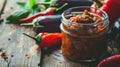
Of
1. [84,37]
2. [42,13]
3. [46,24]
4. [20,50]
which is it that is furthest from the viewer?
[42,13]

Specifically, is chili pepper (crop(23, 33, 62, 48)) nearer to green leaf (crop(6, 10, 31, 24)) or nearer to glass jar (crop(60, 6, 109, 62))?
glass jar (crop(60, 6, 109, 62))

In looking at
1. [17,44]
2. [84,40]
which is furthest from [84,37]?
[17,44]

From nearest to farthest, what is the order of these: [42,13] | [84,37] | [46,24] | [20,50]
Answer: [84,37], [20,50], [46,24], [42,13]

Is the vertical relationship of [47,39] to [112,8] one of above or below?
below

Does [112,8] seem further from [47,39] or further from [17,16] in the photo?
[17,16]

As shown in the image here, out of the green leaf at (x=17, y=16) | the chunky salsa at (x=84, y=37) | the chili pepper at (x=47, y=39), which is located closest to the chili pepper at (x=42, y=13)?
the green leaf at (x=17, y=16)

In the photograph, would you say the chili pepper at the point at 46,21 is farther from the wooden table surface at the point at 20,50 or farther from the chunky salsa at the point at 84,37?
the chunky salsa at the point at 84,37

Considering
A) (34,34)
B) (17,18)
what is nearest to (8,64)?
(34,34)
